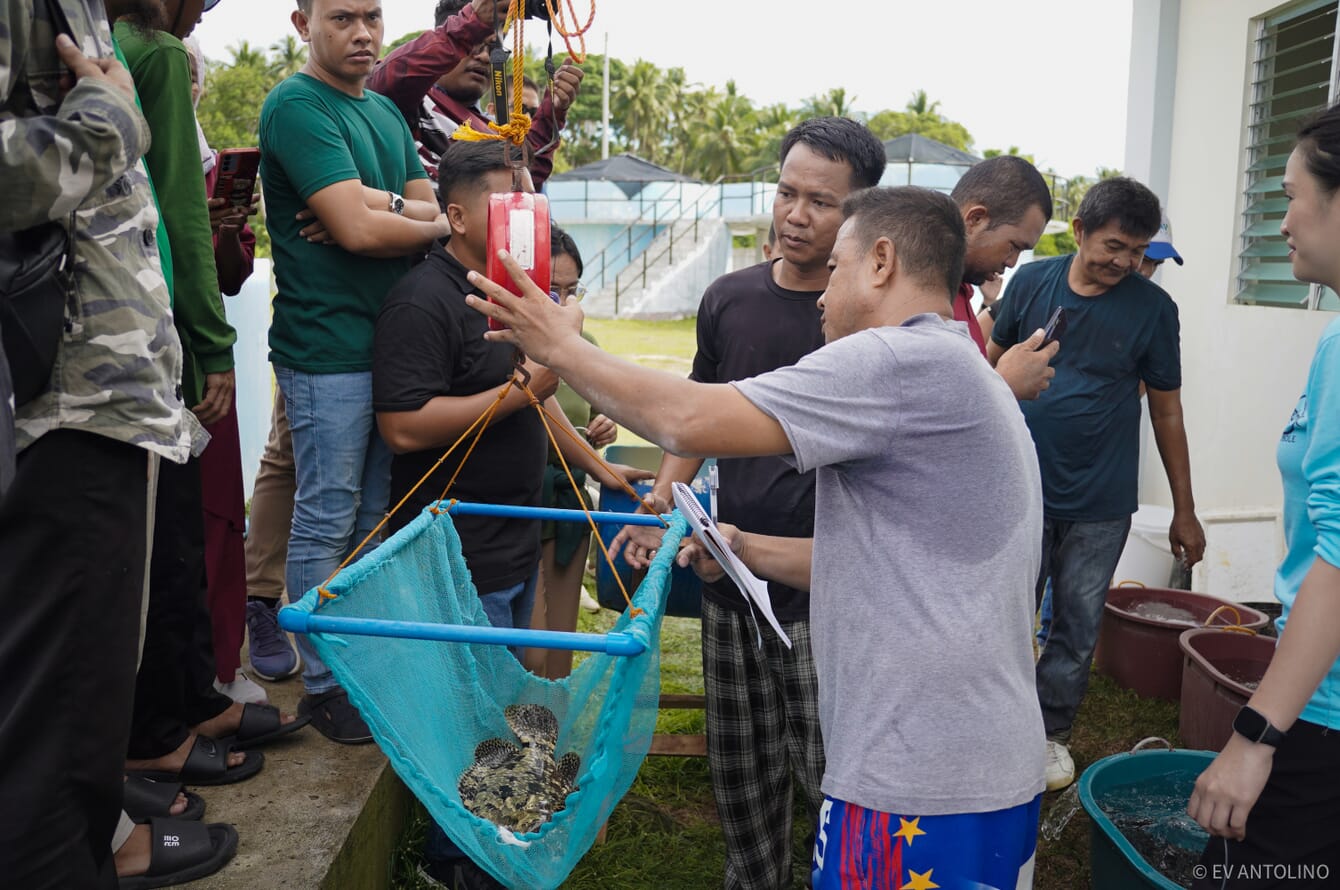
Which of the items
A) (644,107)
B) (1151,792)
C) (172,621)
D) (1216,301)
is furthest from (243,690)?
(644,107)

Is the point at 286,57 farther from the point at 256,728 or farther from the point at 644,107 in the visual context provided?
the point at 256,728

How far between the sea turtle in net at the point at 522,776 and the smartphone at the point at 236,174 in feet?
4.68

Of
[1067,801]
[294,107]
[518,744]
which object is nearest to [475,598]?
[518,744]

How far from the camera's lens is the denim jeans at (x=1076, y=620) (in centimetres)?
353

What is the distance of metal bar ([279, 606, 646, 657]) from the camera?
1493 mm

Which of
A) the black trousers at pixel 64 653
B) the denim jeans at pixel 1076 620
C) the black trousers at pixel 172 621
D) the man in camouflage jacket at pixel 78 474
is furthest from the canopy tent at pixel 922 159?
the black trousers at pixel 64 653

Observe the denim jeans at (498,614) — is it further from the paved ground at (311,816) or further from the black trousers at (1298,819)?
the black trousers at (1298,819)

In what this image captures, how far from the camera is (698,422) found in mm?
1502

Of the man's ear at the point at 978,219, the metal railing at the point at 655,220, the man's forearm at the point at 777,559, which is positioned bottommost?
the man's forearm at the point at 777,559

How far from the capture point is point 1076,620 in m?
3.55

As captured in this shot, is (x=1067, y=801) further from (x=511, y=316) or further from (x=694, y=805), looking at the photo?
(x=511, y=316)

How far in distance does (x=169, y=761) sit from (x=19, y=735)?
791mm

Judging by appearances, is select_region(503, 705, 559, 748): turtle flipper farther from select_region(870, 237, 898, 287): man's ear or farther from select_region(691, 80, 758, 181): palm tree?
select_region(691, 80, 758, 181): palm tree

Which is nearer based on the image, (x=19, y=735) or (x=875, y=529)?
(x=19, y=735)
